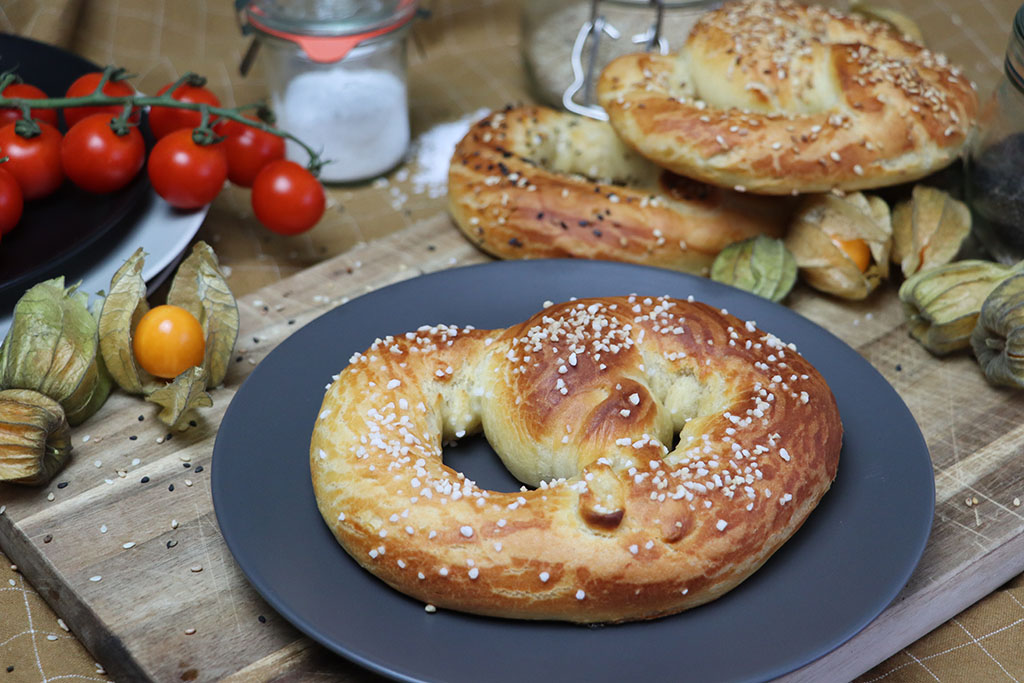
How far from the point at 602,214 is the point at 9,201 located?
3.84 ft

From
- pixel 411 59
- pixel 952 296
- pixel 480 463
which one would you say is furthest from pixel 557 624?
pixel 411 59

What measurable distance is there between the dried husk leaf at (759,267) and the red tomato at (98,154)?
4.02 ft

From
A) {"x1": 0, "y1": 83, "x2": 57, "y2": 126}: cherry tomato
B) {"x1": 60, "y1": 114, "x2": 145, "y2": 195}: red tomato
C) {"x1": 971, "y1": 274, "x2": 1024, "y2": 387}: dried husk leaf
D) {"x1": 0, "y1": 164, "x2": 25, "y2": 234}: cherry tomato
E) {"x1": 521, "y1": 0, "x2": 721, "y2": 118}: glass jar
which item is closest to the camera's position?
{"x1": 971, "y1": 274, "x2": 1024, "y2": 387}: dried husk leaf

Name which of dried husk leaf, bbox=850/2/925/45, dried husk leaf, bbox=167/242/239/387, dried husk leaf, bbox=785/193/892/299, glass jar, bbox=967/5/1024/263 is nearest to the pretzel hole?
dried husk leaf, bbox=167/242/239/387

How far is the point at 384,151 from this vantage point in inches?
105

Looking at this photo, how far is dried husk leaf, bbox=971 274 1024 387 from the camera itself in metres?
1.79

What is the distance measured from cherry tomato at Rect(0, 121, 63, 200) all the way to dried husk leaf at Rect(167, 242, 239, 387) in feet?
1.41

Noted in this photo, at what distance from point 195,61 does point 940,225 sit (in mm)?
2201

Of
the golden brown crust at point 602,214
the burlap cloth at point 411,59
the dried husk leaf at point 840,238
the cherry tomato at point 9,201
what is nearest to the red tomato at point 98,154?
the cherry tomato at point 9,201

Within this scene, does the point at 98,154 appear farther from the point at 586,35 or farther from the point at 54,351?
the point at 586,35

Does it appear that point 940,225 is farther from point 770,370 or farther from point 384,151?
point 384,151

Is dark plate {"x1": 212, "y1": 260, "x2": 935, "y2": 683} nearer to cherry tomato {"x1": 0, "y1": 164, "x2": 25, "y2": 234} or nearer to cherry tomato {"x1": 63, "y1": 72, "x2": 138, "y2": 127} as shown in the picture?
cherry tomato {"x1": 0, "y1": 164, "x2": 25, "y2": 234}

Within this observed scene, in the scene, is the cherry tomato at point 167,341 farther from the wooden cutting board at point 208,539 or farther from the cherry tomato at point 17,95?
the cherry tomato at point 17,95

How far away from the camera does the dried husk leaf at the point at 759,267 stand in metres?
2.05
